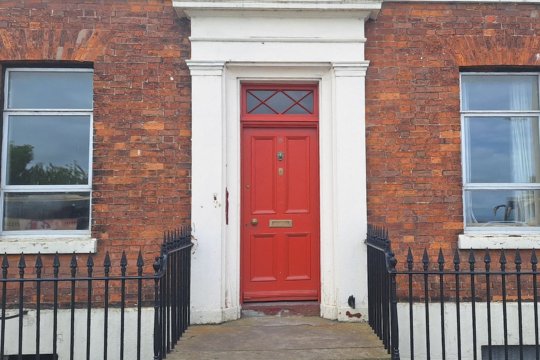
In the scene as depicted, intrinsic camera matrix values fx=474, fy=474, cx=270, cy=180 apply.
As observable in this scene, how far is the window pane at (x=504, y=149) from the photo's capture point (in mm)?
5879

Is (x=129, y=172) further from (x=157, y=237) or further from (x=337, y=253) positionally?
(x=337, y=253)

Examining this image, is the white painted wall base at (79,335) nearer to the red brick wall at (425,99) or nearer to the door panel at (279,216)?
the door panel at (279,216)

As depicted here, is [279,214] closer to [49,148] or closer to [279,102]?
[279,102]

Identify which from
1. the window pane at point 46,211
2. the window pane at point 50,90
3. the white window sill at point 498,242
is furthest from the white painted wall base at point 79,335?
the white window sill at point 498,242

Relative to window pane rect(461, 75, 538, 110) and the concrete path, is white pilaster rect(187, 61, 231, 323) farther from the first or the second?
window pane rect(461, 75, 538, 110)

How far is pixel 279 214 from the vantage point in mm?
5805

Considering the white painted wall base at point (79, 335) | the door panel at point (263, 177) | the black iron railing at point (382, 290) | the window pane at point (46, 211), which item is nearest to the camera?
the black iron railing at point (382, 290)

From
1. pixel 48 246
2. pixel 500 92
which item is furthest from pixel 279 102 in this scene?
pixel 48 246

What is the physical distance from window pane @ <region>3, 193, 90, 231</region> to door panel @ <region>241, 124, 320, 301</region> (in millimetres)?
1950

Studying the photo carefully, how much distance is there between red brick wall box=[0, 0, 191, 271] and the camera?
5488 mm

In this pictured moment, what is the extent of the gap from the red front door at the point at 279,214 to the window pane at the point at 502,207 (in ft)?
6.34

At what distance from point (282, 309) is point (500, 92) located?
12.5 ft

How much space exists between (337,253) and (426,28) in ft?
9.64

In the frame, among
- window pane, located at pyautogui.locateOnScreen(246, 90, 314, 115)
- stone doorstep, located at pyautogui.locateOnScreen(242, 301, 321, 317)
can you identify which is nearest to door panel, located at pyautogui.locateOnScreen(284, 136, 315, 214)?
window pane, located at pyautogui.locateOnScreen(246, 90, 314, 115)
